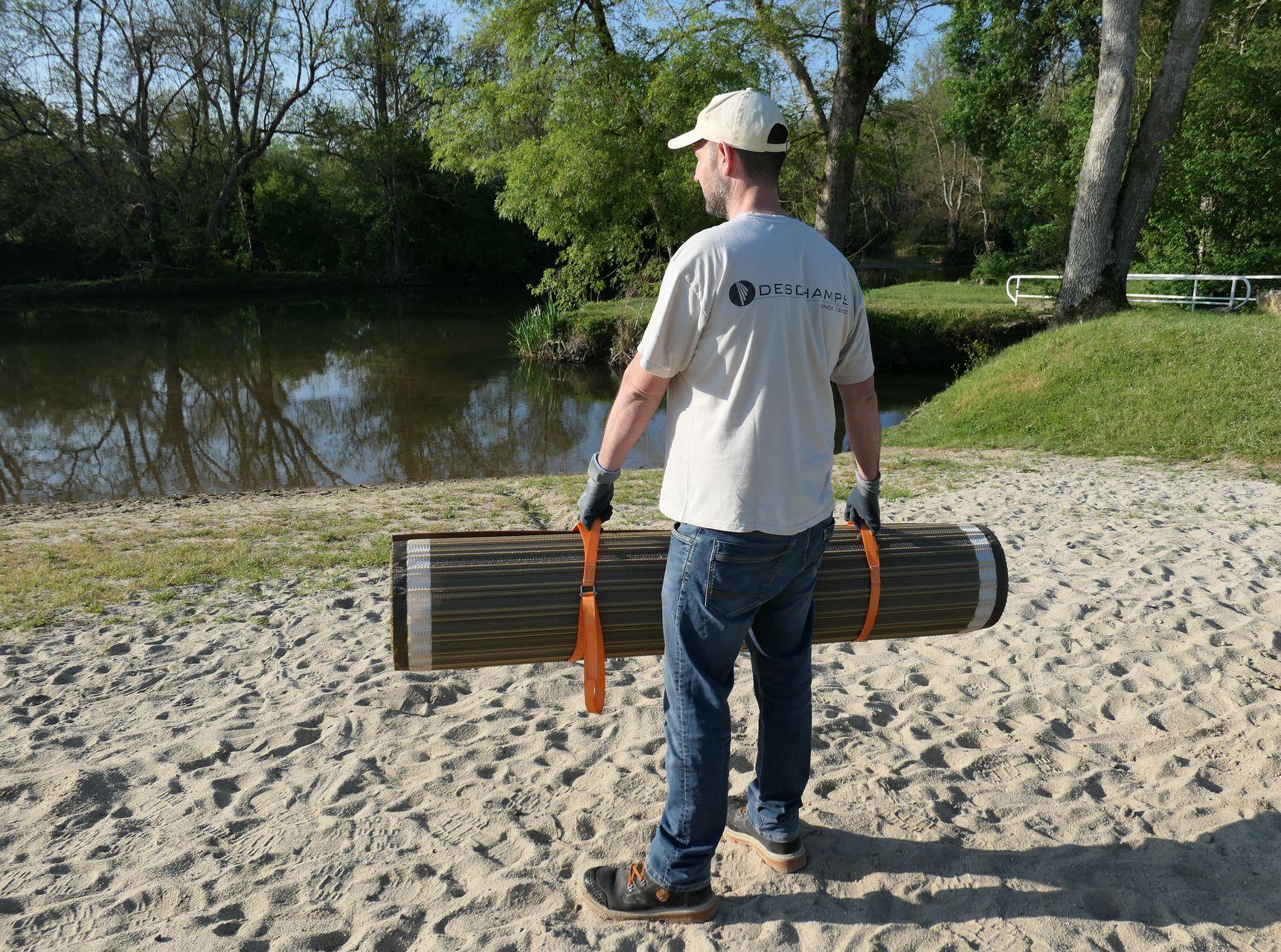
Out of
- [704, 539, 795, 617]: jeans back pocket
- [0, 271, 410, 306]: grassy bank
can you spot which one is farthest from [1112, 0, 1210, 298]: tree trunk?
[0, 271, 410, 306]: grassy bank

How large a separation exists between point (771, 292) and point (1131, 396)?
1101cm

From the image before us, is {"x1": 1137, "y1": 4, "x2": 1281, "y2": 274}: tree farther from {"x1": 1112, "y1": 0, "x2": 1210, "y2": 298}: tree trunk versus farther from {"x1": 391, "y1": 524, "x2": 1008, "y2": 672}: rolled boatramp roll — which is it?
{"x1": 391, "y1": 524, "x2": 1008, "y2": 672}: rolled boatramp roll

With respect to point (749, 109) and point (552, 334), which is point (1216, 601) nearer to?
point (749, 109)

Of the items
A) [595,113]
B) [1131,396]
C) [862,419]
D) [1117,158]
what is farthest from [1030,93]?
[862,419]

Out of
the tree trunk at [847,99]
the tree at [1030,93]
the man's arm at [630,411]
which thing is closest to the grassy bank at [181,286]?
the tree at [1030,93]

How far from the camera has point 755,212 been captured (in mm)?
2234

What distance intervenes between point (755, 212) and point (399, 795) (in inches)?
91.0

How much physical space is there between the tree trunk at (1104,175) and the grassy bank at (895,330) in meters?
2.05

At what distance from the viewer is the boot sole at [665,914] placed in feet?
8.13

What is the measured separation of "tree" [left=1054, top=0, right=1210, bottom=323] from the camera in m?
14.7

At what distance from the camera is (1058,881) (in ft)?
8.80

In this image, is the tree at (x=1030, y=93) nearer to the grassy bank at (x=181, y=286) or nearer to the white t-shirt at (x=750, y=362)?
the white t-shirt at (x=750, y=362)

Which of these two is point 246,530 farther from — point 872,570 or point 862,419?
point 862,419

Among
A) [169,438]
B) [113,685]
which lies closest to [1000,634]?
[113,685]
